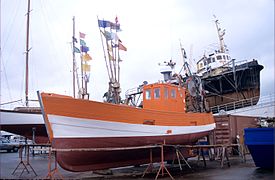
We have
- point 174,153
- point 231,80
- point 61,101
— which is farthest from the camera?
point 231,80

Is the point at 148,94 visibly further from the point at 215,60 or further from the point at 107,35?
the point at 215,60

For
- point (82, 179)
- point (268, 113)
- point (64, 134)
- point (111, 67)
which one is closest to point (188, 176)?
point (82, 179)

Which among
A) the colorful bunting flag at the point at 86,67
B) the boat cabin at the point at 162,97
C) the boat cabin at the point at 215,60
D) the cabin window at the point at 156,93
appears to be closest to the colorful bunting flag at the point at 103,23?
the boat cabin at the point at 162,97

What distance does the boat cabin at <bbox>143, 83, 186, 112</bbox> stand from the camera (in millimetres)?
12953

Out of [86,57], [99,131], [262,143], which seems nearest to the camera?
[99,131]

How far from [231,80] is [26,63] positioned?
1907cm

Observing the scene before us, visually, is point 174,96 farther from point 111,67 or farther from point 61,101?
point 61,101

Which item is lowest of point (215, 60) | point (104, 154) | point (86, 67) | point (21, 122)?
point (104, 154)

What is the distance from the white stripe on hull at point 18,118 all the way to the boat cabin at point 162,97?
897 centimetres

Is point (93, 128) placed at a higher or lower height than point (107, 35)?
lower

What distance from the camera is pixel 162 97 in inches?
511

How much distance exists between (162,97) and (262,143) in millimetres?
4470

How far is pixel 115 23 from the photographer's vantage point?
1400cm

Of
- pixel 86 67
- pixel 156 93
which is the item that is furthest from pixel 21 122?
pixel 156 93
